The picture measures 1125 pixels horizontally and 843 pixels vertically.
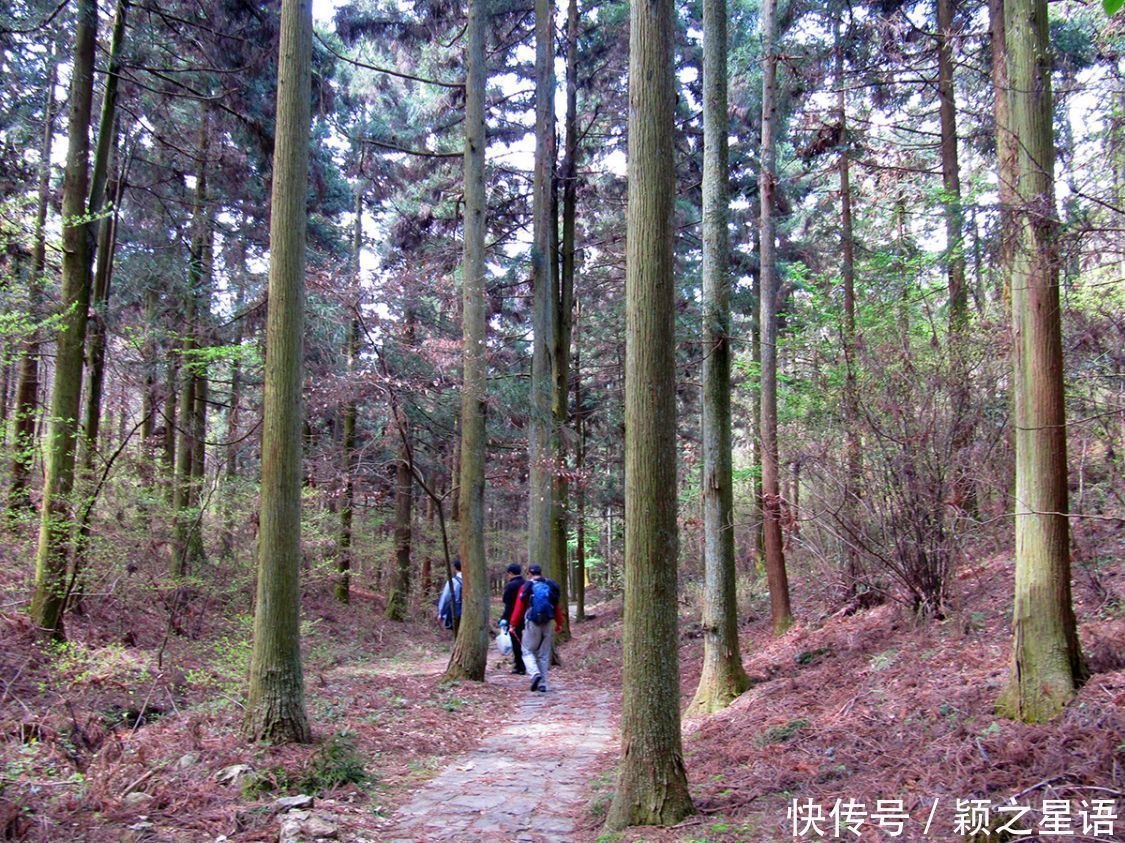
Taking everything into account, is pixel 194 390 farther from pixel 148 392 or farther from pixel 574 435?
pixel 574 435

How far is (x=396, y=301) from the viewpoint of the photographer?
1340cm

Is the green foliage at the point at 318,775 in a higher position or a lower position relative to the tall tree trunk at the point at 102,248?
lower

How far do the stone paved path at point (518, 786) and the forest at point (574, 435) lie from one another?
6 centimetres

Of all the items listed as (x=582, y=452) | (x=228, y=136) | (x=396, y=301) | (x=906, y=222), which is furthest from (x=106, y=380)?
(x=906, y=222)

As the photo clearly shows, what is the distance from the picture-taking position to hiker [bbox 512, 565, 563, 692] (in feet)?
38.5

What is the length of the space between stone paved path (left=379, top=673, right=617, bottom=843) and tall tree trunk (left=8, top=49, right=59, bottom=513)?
21.3 feet

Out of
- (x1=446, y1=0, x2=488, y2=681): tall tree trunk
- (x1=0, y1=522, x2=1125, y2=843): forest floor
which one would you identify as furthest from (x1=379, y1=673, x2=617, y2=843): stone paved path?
(x1=446, y1=0, x2=488, y2=681): tall tree trunk

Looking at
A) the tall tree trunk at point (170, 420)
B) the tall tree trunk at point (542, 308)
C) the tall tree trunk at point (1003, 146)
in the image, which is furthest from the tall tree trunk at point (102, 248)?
the tall tree trunk at point (1003, 146)

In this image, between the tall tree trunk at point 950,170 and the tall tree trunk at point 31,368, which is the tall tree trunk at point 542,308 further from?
the tall tree trunk at point 31,368

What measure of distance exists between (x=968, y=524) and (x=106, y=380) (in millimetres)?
17416

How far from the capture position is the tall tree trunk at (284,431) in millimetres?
6719

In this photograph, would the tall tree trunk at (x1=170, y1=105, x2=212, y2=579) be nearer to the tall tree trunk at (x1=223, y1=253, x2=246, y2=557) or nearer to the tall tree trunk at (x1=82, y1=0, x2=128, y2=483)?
the tall tree trunk at (x1=223, y1=253, x2=246, y2=557)

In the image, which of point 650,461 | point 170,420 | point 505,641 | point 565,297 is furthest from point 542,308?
point 650,461

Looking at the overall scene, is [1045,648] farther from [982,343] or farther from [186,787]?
[186,787]
